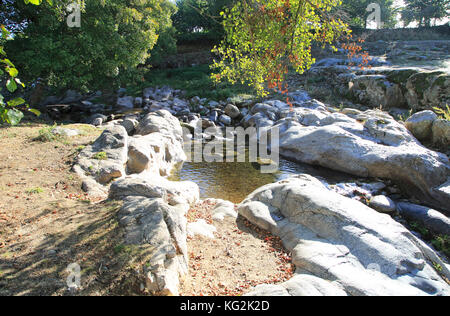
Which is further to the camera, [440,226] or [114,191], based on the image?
[440,226]

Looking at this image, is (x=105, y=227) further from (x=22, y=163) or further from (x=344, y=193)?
(x=344, y=193)

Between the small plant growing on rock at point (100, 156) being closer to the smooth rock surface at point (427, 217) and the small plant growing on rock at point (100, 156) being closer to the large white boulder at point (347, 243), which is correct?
the large white boulder at point (347, 243)

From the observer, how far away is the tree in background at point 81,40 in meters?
13.3

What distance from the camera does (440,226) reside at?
25.0ft

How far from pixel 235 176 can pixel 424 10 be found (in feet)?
165

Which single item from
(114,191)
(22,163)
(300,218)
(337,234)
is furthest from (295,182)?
(22,163)

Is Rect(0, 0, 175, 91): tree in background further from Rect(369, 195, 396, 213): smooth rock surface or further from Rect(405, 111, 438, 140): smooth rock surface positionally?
Rect(405, 111, 438, 140): smooth rock surface

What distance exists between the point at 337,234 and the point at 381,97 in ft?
54.0

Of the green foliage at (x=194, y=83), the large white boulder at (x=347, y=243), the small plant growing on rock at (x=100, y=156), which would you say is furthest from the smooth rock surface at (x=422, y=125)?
the green foliage at (x=194, y=83)

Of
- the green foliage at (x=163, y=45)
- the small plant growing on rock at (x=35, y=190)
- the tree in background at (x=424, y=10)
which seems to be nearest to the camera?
the small plant growing on rock at (x=35, y=190)

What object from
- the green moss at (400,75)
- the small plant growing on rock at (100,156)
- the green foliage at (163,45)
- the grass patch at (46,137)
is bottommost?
the small plant growing on rock at (100,156)

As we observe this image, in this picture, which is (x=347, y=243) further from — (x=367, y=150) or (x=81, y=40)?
(x=81, y=40)

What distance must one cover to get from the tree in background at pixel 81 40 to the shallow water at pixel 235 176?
819 centimetres

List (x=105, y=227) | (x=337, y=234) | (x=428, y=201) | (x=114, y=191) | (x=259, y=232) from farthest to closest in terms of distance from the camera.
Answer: (x=428, y=201), (x=259, y=232), (x=114, y=191), (x=337, y=234), (x=105, y=227)
